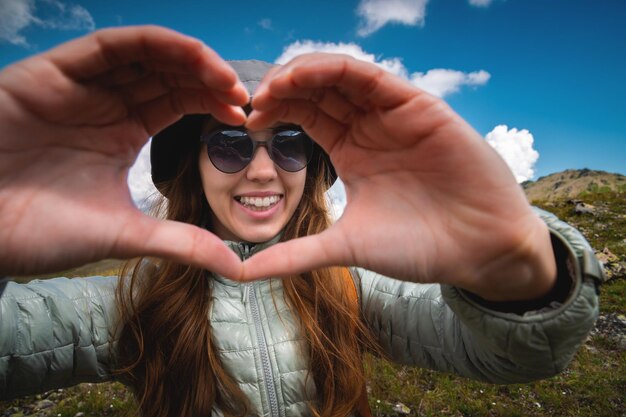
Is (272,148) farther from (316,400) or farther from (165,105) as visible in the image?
(316,400)

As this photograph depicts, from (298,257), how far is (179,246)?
0.52 metres

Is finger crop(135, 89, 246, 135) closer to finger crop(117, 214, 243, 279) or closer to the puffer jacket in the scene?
finger crop(117, 214, 243, 279)

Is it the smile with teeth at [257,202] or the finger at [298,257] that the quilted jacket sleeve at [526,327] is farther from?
the smile with teeth at [257,202]

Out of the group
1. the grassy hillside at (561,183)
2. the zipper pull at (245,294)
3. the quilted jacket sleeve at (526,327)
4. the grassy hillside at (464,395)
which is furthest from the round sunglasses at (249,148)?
the grassy hillside at (561,183)

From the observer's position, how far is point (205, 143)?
307 centimetres

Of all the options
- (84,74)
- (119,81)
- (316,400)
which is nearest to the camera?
(84,74)

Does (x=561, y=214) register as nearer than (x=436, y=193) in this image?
No

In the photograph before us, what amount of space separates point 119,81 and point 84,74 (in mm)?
136

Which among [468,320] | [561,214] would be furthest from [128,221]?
[561,214]

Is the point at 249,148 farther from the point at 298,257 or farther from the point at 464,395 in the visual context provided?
the point at 464,395

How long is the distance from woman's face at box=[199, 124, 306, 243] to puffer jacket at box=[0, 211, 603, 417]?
23 centimetres

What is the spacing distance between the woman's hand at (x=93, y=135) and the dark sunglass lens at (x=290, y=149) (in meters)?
1.39

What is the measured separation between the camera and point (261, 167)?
296 centimetres

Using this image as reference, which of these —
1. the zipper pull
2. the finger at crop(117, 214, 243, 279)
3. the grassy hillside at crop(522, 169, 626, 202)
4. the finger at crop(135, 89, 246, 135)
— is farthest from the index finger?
the grassy hillside at crop(522, 169, 626, 202)
